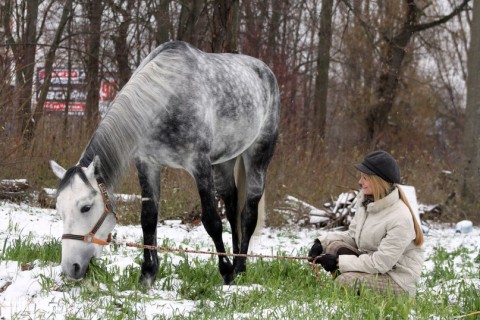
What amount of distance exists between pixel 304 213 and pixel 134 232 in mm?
3184

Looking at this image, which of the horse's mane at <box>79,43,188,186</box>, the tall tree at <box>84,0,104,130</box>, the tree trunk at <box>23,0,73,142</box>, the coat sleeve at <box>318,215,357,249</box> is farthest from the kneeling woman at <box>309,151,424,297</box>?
the tall tree at <box>84,0,104,130</box>

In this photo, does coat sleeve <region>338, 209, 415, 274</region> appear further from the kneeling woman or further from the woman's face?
the woman's face

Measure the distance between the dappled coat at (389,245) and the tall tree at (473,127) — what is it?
701 centimetres

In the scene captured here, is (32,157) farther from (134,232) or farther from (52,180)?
(134,232)

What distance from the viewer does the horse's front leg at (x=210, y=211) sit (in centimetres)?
397

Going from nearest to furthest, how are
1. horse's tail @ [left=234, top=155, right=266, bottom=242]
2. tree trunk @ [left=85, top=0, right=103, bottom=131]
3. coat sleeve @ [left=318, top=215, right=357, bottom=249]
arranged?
coat sleeve @ [left=318, top=215, right=357, bottom=249], horse's tail @ [left=234, top=155, right=266, bottom=242], tree trunk @ [left=85, top=0, right=103, bottom=131]

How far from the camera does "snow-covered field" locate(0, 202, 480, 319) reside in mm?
3270

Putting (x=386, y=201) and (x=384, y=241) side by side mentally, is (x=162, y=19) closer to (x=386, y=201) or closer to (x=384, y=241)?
(x=386, y=201)

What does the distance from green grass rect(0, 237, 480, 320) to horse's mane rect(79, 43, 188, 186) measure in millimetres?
699

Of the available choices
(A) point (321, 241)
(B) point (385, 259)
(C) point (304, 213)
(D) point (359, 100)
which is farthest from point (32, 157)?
(D) point (359, 100)

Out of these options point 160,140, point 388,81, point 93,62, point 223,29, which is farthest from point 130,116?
point 388,81

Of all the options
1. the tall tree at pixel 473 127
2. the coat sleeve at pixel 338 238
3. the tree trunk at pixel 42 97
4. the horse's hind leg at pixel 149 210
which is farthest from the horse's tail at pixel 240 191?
the tall tree at pixel 473 127

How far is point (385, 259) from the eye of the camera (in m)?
3.73

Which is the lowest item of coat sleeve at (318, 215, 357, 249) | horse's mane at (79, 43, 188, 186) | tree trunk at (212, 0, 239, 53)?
coat sleeve at (318, 215, 357, 249)
